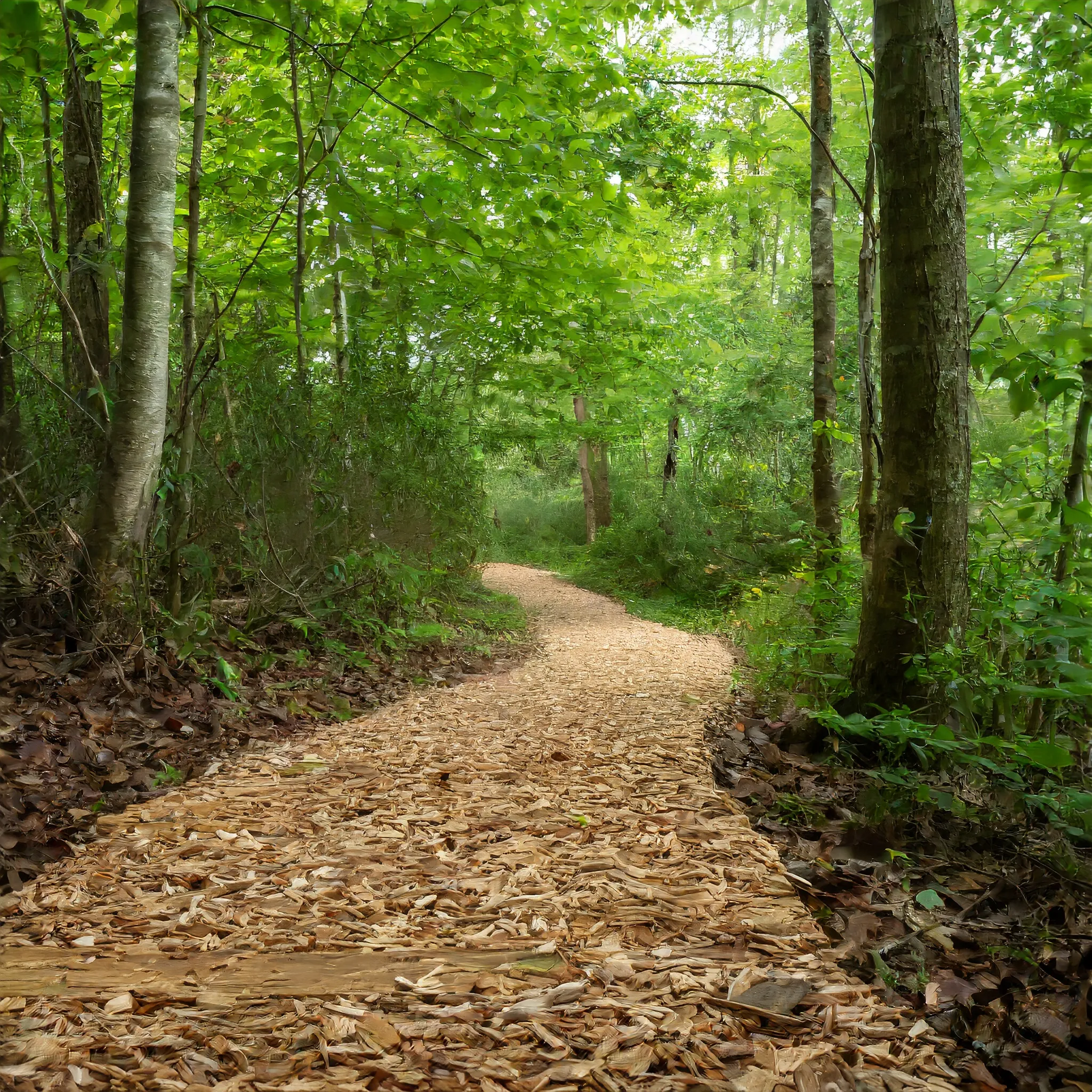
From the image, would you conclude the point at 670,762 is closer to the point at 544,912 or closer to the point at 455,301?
the point at 544,912

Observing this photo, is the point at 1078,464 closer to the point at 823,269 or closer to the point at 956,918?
the point at 956,918

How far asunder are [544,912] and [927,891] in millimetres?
1071

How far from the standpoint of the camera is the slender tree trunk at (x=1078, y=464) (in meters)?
2.91

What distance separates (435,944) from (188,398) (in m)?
3.07

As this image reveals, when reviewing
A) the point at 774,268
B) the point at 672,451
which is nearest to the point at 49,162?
the point at 672,451

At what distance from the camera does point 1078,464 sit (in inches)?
119

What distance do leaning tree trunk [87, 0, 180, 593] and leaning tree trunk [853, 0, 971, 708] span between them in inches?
134

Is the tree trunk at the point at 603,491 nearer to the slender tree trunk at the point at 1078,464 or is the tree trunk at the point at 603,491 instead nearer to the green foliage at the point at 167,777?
the slender tree trunk at the point at 1078,464

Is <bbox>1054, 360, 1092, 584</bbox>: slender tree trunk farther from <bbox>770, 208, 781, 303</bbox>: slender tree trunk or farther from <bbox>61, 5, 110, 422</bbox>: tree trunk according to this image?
<bbox>770, 208, 781, 303</bbox>: slender tree trunk

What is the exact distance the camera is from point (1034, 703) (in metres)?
A: 2.87

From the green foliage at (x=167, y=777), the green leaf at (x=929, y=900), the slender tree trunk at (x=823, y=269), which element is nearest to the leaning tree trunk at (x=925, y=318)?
the green leaf at (x=929, y=900)

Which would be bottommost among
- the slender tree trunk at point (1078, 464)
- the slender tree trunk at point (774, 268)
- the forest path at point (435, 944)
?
the forest path at point (435, 944)

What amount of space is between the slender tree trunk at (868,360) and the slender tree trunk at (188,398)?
11.0 feet

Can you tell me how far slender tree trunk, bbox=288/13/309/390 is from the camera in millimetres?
4613
